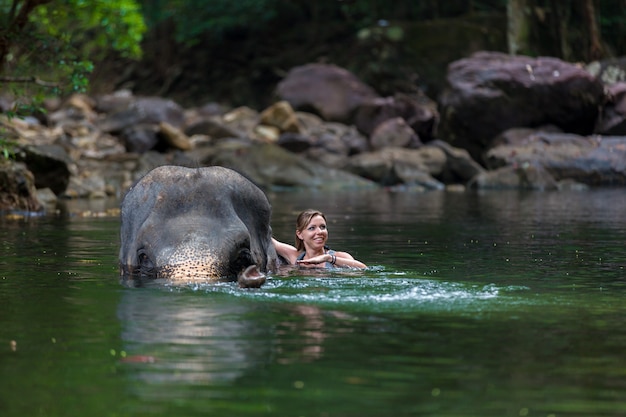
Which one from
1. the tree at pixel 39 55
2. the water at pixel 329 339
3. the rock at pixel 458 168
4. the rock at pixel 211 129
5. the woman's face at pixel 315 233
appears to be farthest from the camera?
the rock at pixel 211 129

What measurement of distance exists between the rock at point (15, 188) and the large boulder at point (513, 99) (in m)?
21.2

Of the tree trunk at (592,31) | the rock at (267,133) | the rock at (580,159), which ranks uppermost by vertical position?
the tree trunk at (592,31)

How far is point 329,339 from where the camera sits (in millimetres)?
8492

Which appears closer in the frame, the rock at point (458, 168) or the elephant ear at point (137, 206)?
the elephant ear at point (137, 206)

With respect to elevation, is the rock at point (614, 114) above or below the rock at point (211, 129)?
above

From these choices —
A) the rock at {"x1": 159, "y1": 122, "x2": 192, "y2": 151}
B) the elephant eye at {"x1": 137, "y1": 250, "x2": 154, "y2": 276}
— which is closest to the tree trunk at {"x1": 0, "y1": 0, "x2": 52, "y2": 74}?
the elephant eye at {"x1": 137, "y1": 250, "x2": 154, "y2": 276}

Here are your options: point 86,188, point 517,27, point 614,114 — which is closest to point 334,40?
point 517,27

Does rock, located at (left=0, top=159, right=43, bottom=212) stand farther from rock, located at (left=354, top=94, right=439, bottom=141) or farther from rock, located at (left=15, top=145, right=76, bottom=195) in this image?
rock, located at (left=354, top=94, right=439, bottom=141)

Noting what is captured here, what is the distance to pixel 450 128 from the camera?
43.4 metres

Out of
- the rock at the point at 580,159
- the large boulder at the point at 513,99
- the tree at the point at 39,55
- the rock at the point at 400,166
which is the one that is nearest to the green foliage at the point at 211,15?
the large boulder at the point at 513,99

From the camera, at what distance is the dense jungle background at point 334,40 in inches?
1989

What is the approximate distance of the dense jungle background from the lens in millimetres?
50531

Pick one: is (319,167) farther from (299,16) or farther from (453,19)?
(299,16)

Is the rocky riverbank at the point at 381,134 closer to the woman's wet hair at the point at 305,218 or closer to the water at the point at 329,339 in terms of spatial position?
the woman's wet hair at the point at 305,218
